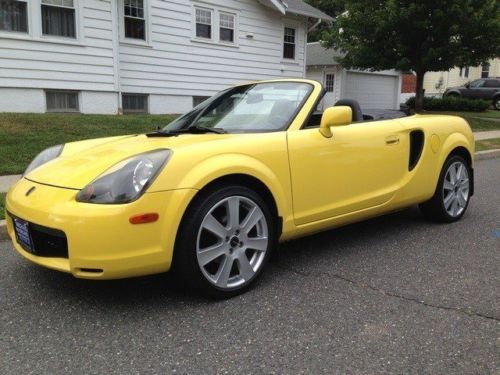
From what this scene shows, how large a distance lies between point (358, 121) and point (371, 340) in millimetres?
2234

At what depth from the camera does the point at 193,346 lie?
2.69m

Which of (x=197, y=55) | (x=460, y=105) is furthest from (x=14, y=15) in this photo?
(x=460, y=105)

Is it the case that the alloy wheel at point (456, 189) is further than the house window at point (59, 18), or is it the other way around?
the house window at point (59, 18)

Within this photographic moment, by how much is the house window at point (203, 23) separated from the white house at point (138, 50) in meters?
0.03

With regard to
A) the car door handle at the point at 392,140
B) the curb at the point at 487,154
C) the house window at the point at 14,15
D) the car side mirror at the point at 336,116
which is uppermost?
the house window at the point at 14,15

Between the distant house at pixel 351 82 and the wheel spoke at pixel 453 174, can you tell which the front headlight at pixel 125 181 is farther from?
the distant house at pixel 351 82

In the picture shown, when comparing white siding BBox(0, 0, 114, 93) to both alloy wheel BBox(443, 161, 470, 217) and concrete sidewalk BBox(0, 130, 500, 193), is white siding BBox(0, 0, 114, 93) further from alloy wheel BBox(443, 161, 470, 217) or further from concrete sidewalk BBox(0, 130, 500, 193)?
alloy wheel BBox(443, 161, 470, 217)

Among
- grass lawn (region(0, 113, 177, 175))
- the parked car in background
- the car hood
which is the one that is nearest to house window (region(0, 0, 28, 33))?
grass lawn (region(0, 113, 177, 175))

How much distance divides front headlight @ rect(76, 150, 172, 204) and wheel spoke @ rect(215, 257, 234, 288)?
0.73m

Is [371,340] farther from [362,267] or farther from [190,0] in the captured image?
[190,0]

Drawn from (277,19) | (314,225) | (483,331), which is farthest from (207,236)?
(277,19)

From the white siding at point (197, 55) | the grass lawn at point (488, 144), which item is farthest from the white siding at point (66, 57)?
the grass lawn at point (488, 144)

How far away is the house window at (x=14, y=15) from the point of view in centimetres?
1098

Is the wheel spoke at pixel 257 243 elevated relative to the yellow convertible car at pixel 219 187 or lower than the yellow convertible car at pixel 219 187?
lower
